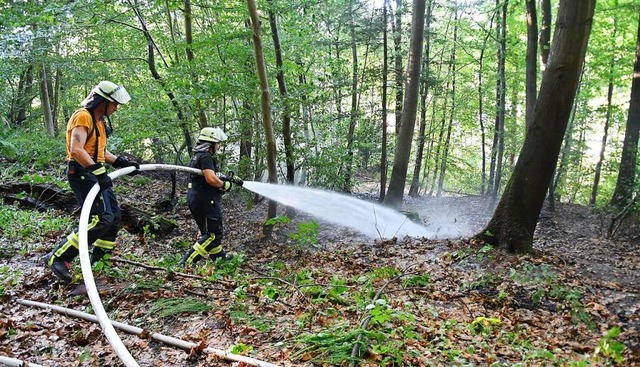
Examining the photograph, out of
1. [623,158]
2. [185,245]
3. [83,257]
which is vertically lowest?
[185,245]

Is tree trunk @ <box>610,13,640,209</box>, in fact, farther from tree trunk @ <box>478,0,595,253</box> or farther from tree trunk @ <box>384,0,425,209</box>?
tree trunk @ <box>478,0,595,253</box>

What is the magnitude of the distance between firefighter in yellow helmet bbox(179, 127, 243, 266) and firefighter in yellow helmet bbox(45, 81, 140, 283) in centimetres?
171

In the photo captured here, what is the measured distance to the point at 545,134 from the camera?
6828 mm

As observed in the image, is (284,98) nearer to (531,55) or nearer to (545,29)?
(545,29)

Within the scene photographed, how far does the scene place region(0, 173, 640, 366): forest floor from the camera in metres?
3.70

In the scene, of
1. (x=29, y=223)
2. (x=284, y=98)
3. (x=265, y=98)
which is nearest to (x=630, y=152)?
(x=284, y=98)

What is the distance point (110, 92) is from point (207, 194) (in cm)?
256

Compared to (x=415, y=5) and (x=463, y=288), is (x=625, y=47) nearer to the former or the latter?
(x=415, y=5)

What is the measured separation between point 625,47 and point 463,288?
15.0 m

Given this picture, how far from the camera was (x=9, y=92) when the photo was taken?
19.0 meters

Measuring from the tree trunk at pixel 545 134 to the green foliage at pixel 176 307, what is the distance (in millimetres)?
5053

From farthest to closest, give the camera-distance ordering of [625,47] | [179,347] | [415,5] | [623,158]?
[625,47]
[623,158]
[415,5]
[179,347]

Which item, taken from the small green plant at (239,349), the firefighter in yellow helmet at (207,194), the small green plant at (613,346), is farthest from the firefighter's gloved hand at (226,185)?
the small green plant at (613,346)

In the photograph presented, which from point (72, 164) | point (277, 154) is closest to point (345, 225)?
point (277, 154)
